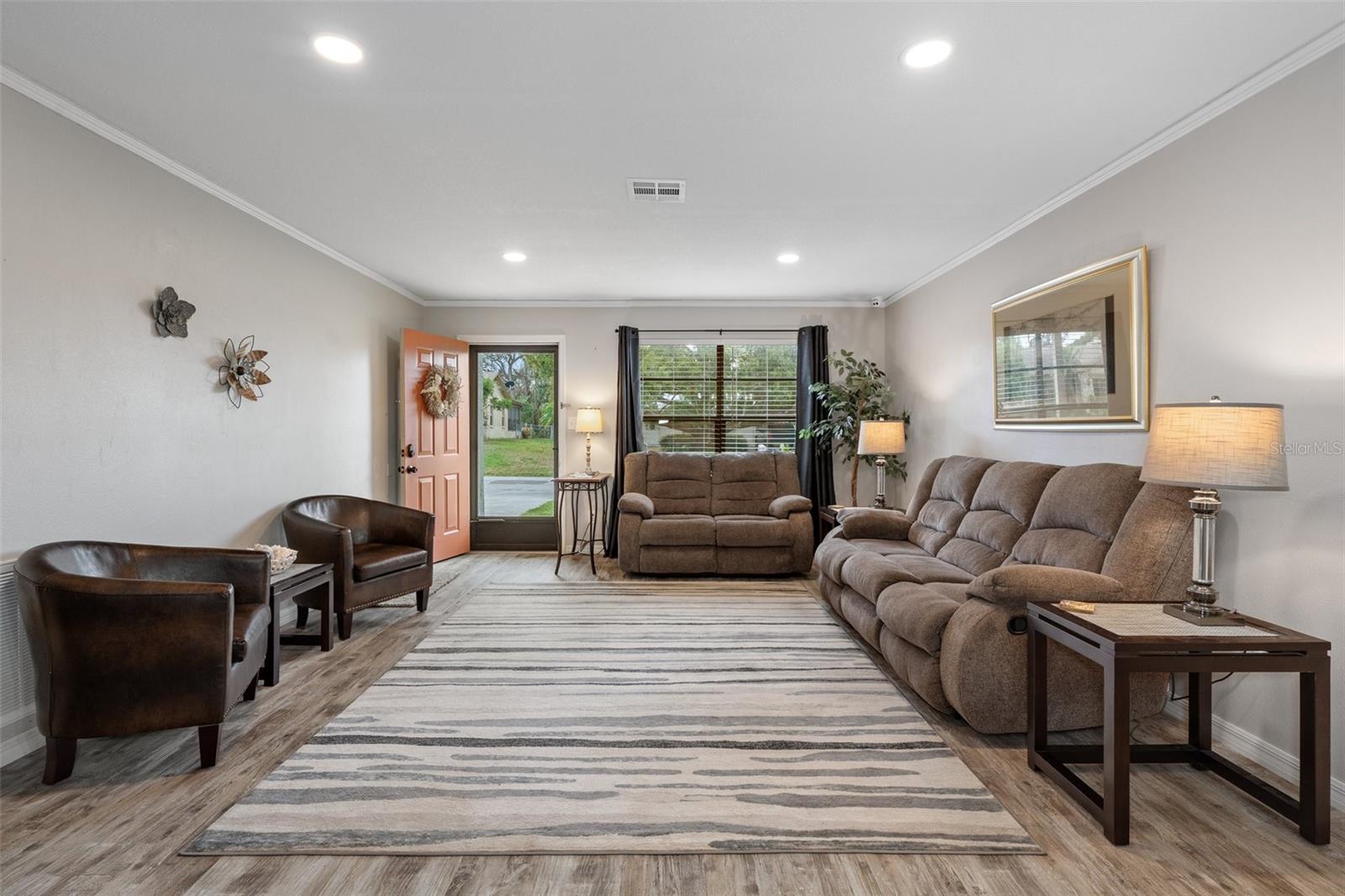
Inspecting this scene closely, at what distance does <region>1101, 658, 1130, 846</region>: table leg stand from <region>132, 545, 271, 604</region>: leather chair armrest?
10.4 ft

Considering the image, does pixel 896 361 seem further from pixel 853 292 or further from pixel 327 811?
pixel 327 811

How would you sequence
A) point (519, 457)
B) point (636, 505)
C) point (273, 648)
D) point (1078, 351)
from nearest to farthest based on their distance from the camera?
point (273, 648), point (1078, 351), point (636, 505), point (519, 457)

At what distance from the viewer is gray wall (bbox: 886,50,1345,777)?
6.99ft

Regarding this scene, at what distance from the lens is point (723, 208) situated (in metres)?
3.71

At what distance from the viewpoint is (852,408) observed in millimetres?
5820

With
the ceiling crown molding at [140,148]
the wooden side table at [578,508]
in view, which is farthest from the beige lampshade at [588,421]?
the ceiling crown molding at [140,148]

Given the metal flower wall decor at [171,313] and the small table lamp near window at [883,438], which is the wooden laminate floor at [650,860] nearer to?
the metal flower wall decor at [171,313]

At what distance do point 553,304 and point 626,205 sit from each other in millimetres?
2845

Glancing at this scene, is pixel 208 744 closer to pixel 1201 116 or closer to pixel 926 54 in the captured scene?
pixel 926 54

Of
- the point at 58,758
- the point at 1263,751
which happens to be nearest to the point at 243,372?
the point at 58,758

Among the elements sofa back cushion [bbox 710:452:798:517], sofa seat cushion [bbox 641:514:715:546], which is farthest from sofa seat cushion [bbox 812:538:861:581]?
sofa back cushion [bbox 710:452:798:517]

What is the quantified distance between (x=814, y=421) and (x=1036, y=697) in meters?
4.02

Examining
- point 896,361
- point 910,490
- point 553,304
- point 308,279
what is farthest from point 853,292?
point 308,279

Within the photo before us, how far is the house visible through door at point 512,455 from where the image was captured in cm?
657
